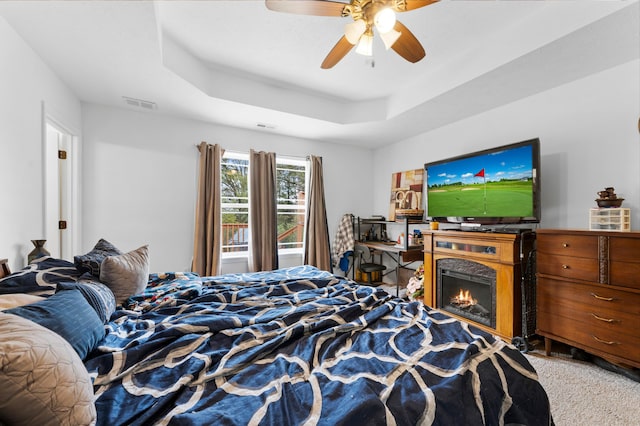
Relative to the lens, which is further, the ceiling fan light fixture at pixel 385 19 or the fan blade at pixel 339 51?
the fan blade at pixel 339 51

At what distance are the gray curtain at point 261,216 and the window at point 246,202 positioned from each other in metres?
0.19

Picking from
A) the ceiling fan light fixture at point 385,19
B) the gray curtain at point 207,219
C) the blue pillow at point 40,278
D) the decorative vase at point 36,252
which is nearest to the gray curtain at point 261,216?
the gray curtain at point 207,219

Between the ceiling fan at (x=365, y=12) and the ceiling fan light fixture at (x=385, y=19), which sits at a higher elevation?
the ceiling fan at (x=365, y=12)

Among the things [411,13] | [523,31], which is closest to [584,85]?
[523,31]

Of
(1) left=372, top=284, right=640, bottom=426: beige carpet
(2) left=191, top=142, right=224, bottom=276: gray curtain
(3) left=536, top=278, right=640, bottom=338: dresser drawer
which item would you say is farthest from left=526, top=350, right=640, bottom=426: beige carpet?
(2) left=191, top=142, right=224, bottom=276: gray curtain

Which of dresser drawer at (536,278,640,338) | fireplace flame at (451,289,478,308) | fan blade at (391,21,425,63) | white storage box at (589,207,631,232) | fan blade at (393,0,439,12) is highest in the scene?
fan blade at (393,0,439,12)

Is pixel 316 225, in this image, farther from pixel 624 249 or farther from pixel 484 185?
pixel 624 249

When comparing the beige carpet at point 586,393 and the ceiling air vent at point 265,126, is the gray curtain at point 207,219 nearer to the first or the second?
the ceiling air vent at point 265,126

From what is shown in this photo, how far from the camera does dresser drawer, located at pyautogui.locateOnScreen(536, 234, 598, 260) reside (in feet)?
6.60

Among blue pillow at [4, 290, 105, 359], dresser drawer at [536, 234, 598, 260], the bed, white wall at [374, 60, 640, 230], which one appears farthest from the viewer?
white wall at [374, 60, 640, 230]

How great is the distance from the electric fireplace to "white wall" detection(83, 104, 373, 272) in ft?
8.79

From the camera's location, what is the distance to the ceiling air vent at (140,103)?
2.96 m

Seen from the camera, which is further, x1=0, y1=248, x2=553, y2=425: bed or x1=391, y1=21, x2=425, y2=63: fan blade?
x1=391, y1=21, x2=425, y2=63: fan blade

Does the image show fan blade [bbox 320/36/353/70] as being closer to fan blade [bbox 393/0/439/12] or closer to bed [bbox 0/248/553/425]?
fan blade [bbox 393/0/439/12]
